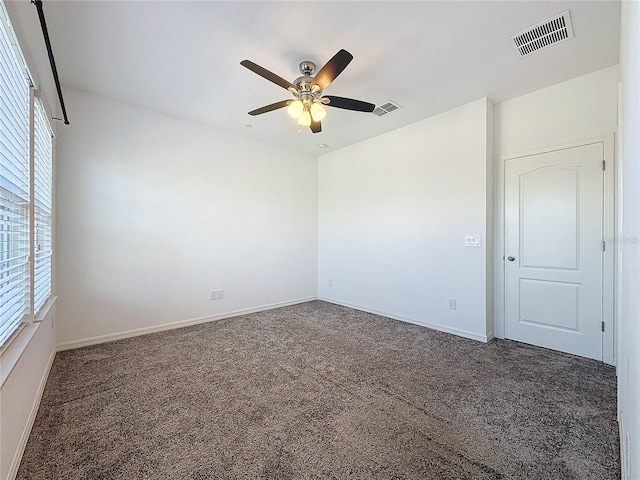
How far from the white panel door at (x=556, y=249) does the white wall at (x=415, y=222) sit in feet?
1.09

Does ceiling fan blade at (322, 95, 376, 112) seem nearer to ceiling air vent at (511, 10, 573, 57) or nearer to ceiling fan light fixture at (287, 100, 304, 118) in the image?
ceiling fan light fixture at (287, 100, 304, 118)

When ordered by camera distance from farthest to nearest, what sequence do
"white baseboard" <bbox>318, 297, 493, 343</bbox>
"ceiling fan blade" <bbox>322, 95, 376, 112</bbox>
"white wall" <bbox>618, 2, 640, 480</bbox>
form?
"white baseboard" <bbox>318, 297, 493, 343</bbox> < "ceiling fan blade" <bbox>322, 95, 376, 112</bbox> < "white wall" <bbox>618, 2, 640, 480</bbox>

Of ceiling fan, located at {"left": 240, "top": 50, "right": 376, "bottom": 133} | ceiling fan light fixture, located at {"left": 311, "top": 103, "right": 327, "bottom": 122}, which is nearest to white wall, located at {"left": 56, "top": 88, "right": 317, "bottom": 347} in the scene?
ceiling fan, located at {"left": 240, "top": 50, "right": 376, "bottom": 133}

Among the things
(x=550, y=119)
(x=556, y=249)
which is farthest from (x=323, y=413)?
(x=550, y=119)

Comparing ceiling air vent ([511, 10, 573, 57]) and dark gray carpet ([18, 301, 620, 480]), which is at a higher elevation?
ceiling air vent ([511, 10, 573, 57])

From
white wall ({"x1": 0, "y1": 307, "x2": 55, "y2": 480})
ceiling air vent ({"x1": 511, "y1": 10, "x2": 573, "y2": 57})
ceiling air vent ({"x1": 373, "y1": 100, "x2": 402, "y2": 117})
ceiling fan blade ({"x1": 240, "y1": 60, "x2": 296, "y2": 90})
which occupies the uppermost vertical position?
ceiling air vent ({"x1": 511, "y1": 10, "x2": 573, "y2": 57})

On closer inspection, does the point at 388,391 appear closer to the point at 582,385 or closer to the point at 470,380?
the point at 470,380

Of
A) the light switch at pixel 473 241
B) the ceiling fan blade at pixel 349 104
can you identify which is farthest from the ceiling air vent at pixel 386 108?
the light switch at pixel 473 241

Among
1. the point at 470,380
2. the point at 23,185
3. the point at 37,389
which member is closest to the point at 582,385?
the point at 470,380

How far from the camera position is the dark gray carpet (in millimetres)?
1490

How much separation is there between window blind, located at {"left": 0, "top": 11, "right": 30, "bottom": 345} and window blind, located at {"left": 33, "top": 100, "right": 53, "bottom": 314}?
30 cm

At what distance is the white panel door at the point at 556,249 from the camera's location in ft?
9.12

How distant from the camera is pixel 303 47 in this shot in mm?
2354

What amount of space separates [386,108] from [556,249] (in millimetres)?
2419
